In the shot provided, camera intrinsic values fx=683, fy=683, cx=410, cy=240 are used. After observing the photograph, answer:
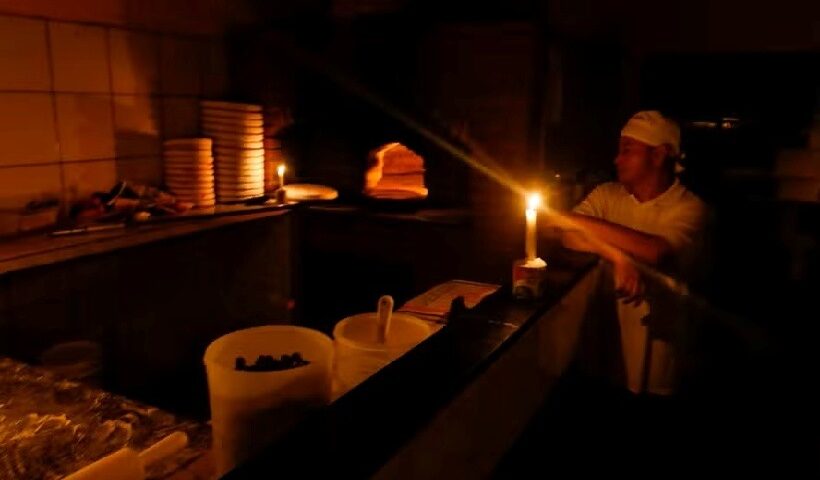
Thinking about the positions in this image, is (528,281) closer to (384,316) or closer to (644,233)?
(384,316)

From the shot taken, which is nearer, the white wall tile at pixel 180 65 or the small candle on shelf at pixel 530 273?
the small candle on shelf at pixel 530 273

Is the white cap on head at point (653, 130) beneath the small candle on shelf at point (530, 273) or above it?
above

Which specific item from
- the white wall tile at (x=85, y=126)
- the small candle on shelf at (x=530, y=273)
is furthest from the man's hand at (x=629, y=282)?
the white wall tile at (x=85, y=126)

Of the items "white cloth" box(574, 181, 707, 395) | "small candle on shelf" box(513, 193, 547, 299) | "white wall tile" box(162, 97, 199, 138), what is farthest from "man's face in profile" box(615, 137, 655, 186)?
"white wall tile" box(162, 97, 199, 138)

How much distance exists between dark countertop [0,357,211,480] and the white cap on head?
7.02 ft

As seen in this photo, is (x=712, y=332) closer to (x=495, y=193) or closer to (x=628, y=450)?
(x=495, y=193)

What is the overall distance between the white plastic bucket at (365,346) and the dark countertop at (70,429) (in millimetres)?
296

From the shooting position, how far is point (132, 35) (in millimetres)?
3709

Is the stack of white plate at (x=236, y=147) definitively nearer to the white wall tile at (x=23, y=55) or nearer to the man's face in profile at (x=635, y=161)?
the white wall tile at (x=23, y=55)

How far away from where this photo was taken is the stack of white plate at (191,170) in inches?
149

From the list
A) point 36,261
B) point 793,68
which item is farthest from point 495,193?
point 793,68

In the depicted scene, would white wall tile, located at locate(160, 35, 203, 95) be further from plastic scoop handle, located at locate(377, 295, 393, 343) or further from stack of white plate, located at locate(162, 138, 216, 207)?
plastic scoop handle, located at locate(377, 295, 393, 343)

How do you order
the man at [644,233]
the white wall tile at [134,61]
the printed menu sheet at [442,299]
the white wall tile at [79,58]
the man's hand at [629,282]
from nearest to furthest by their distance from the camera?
the printed menu sheet at [442,299], the man's hand at [629,282], the man at [644,233], the white wall tile at [79,58], the white wall tile at [134,61]

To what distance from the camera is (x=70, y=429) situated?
4.31 feet
